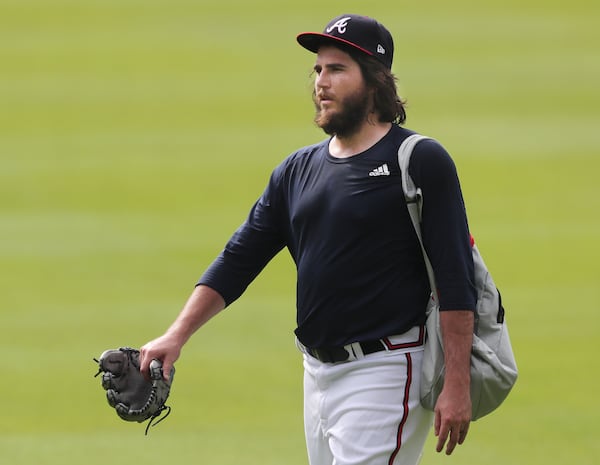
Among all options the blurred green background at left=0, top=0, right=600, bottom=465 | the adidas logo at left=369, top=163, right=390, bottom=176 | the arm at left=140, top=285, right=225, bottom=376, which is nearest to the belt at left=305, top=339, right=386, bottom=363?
the arm at left=140, top=285, right=225, bottom=376

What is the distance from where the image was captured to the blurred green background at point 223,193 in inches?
340

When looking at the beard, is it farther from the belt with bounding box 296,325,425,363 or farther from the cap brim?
the belt with bounding box 296,325,425,363

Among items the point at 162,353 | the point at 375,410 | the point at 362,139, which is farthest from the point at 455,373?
the point at 162,353

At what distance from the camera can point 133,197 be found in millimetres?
13734

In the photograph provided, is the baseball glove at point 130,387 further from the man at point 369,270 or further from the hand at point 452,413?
the hand at point 452,413

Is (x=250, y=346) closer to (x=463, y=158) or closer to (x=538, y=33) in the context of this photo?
(x=463, y=158)

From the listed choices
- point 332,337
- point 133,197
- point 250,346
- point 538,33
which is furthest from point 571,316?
point 538,33

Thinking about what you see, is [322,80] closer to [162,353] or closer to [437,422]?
[162,353]

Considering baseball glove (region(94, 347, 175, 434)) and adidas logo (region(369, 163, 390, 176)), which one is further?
baseball glove (region(94, 347, 175, 434))

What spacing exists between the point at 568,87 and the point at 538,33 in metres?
2.31

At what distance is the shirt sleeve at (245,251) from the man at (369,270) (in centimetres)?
23

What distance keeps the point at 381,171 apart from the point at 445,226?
1.08 feet

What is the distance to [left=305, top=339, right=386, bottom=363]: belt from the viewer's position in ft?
16.2

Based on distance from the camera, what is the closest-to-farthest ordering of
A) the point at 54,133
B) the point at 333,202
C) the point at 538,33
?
1. the point at 333,202
2. the point at 54,133
3. the point at 538,33
